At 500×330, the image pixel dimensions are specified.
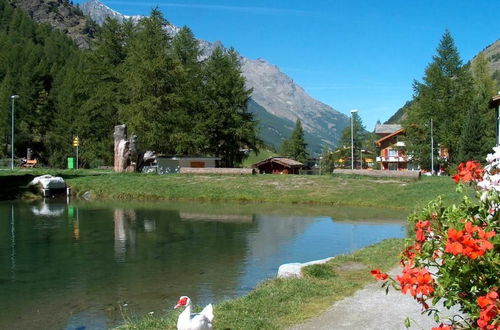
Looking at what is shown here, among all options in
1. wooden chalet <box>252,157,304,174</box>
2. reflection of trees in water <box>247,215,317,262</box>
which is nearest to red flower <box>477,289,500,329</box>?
reflection of trees in water <box>247,215,317,262</box>

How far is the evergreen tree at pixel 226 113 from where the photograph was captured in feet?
175

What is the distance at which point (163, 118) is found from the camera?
47.8 metres

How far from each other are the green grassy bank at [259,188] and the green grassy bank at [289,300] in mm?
20603

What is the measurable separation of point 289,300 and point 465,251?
5.08 metres

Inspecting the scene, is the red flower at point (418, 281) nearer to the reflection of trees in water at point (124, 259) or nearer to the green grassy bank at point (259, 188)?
the reflection of trees in water at point (124, 259)

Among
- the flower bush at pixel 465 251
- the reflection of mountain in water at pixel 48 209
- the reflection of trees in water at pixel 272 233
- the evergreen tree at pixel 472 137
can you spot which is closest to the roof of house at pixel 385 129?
the evergreen tree at pixel 472 137

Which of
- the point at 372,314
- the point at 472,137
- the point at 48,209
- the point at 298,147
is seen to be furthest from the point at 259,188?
the point at 298,147

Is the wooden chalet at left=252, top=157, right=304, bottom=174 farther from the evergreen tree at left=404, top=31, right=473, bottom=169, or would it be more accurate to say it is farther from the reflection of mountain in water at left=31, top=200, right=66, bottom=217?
the reflection of mountain in water at left=31, top=200, right=66, bottom=217

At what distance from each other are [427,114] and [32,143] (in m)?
50.0

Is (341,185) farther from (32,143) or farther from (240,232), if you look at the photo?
(32,143)

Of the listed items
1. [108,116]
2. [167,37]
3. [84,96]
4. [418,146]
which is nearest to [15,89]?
[84,96]

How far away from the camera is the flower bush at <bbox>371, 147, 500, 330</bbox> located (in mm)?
3443

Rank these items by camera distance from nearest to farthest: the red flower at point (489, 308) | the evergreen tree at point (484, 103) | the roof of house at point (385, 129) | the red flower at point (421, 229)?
the red flower at point (489, 308)
the red flower at point (421, 229)
the evergreen tree at point (484, 103)
the roof of house at point (385, 129)

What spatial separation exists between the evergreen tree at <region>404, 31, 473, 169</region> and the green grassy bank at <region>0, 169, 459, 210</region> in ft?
59.2
